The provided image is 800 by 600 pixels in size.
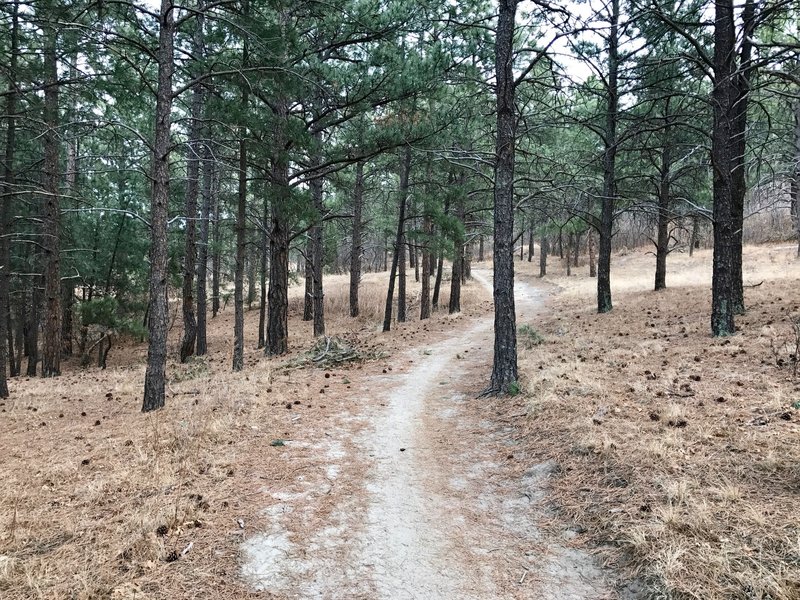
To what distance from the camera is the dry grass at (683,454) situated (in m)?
2.72

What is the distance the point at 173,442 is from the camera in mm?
5242

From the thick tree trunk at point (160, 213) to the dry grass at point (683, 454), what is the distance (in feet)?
19.5

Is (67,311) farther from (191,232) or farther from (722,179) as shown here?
(722,179)

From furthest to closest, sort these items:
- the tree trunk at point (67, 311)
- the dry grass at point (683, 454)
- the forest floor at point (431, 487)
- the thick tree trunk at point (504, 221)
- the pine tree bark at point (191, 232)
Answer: the tree trunk at point (67, 311)
the pine tree bark at point (191, 232)
the thick tree trunk at point (504, 221)
the forest floor at point (431, 487)
the dry grass at point (683, 454)

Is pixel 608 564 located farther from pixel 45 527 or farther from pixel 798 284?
pixel 798 284

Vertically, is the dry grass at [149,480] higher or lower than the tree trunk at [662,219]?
lower

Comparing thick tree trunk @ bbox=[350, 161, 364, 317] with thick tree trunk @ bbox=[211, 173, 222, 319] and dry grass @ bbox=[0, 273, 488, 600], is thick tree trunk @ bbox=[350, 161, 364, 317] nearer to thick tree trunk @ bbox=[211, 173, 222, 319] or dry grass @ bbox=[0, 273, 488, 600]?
thick tree trunk @ bbox=[211, 173, 222, 319]

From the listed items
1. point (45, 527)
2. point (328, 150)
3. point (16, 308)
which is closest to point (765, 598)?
point (45, 527)

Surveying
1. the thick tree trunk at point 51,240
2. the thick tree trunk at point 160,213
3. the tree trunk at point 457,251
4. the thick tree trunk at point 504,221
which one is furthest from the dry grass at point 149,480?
the tree trunk at point 457,251

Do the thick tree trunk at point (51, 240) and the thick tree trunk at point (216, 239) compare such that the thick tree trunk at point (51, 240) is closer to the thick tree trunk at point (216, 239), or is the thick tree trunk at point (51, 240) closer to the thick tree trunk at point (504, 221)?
the thick tree trunk at point (216, 239)

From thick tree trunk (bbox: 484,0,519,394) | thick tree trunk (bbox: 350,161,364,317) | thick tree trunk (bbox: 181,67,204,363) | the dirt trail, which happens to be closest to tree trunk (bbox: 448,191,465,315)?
thick tree trunk (bbox: 350,161,364,317)

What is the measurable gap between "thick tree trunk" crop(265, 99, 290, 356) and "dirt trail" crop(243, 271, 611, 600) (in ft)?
20.2

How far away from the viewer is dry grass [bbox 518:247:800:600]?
2.72m

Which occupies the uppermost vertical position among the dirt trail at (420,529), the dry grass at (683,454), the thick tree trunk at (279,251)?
the thick tree trunk at (279,251)
